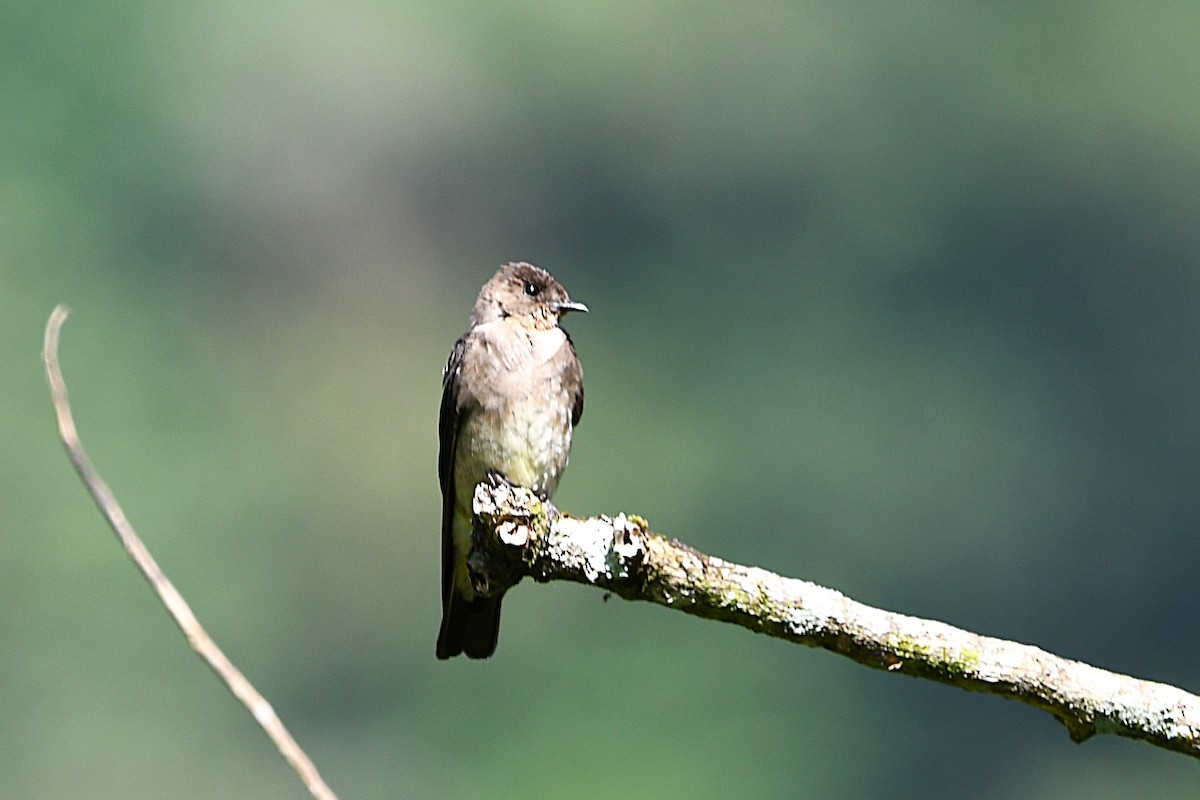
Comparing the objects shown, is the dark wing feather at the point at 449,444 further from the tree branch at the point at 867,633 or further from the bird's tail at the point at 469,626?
the tree branch at the point at 867,633

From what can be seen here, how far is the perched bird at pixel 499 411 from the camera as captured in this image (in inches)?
182

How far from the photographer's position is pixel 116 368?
60.9 ft

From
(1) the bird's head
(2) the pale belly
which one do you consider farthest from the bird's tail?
(1) the bird's head

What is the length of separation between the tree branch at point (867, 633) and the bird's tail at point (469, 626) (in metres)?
1.53

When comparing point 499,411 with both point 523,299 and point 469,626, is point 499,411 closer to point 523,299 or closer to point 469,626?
point 523,299

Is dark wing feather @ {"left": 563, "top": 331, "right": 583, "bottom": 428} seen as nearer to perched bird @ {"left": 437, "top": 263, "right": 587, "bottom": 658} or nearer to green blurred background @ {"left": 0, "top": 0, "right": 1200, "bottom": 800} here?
perched bird @ {"left": 437, "top": 263, "right": 587, "bottom": 658}

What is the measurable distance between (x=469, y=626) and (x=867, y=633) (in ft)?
6.72

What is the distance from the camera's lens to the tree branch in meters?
2.88

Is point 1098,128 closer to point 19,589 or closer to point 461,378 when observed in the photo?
point 19,589

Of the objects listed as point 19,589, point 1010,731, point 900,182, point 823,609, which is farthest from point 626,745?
point 823,609

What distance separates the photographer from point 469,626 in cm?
486

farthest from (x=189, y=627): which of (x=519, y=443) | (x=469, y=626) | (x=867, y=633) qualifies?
(x=469, y=626)

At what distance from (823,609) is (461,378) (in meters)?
1.91

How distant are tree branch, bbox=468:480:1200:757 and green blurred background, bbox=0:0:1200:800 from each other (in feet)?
34.3
